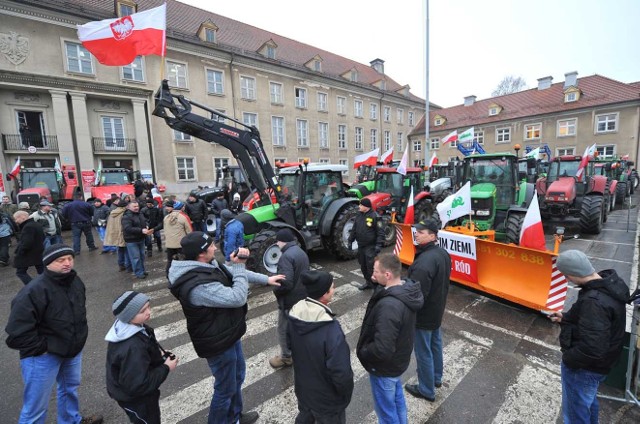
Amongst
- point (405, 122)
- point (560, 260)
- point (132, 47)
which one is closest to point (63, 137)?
point (132, 47)

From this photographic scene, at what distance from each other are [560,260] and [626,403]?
197 cm

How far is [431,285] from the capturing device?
9.66ft

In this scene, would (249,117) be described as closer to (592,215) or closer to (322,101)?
(322,101)

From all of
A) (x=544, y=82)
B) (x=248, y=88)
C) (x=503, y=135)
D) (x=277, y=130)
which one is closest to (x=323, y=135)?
(x=277, y=130)

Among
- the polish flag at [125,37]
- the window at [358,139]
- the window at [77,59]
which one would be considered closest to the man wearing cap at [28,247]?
the polish flag at [125,37]

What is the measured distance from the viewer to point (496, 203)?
26.3 feet

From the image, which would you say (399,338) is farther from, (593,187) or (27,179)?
(27,179)

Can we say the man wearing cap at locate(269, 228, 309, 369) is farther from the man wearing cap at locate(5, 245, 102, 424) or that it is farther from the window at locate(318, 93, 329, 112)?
the window at locate(318, 93, 329, 112)

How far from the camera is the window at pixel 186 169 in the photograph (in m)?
22.0

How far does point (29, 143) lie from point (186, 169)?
8942 mm

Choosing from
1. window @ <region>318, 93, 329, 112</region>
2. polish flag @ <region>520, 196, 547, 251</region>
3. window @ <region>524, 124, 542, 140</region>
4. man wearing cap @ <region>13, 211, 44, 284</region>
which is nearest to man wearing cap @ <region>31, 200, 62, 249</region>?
man wearing cap @ <region>13, 211, 44, 284</region>

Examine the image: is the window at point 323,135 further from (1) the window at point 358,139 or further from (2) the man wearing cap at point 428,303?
(2) the man wearing cap at point 428,303

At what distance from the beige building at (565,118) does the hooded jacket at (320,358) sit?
31.2 m

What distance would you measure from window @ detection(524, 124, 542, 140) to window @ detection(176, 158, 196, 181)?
32.3 metres
